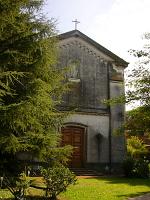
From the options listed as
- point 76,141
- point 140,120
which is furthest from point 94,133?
point 140,120

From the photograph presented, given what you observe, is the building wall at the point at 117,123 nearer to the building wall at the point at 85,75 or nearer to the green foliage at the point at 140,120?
the building wall at the point at 85,75

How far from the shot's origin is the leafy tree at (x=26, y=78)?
35.4 feet

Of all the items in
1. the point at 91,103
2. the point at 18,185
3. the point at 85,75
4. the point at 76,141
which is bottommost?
the point at 18,185

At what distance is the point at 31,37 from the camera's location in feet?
39.7

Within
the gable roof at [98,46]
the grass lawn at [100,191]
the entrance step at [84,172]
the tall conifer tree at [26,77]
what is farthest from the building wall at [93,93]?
the tall conifer tree at [26,77]

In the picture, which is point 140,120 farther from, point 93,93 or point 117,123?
point 93,93

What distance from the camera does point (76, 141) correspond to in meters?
23.0

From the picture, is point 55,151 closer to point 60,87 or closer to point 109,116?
point 60,87

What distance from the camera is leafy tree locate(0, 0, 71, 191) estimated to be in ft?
35.4

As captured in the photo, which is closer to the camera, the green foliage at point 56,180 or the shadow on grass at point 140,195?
the green foliage at point 56,180

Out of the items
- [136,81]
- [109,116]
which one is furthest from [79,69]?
[136,81]

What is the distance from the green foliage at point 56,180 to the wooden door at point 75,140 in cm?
1001

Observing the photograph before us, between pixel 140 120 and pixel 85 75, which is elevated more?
pixel 85 75

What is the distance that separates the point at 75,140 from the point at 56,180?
34.6 feet
